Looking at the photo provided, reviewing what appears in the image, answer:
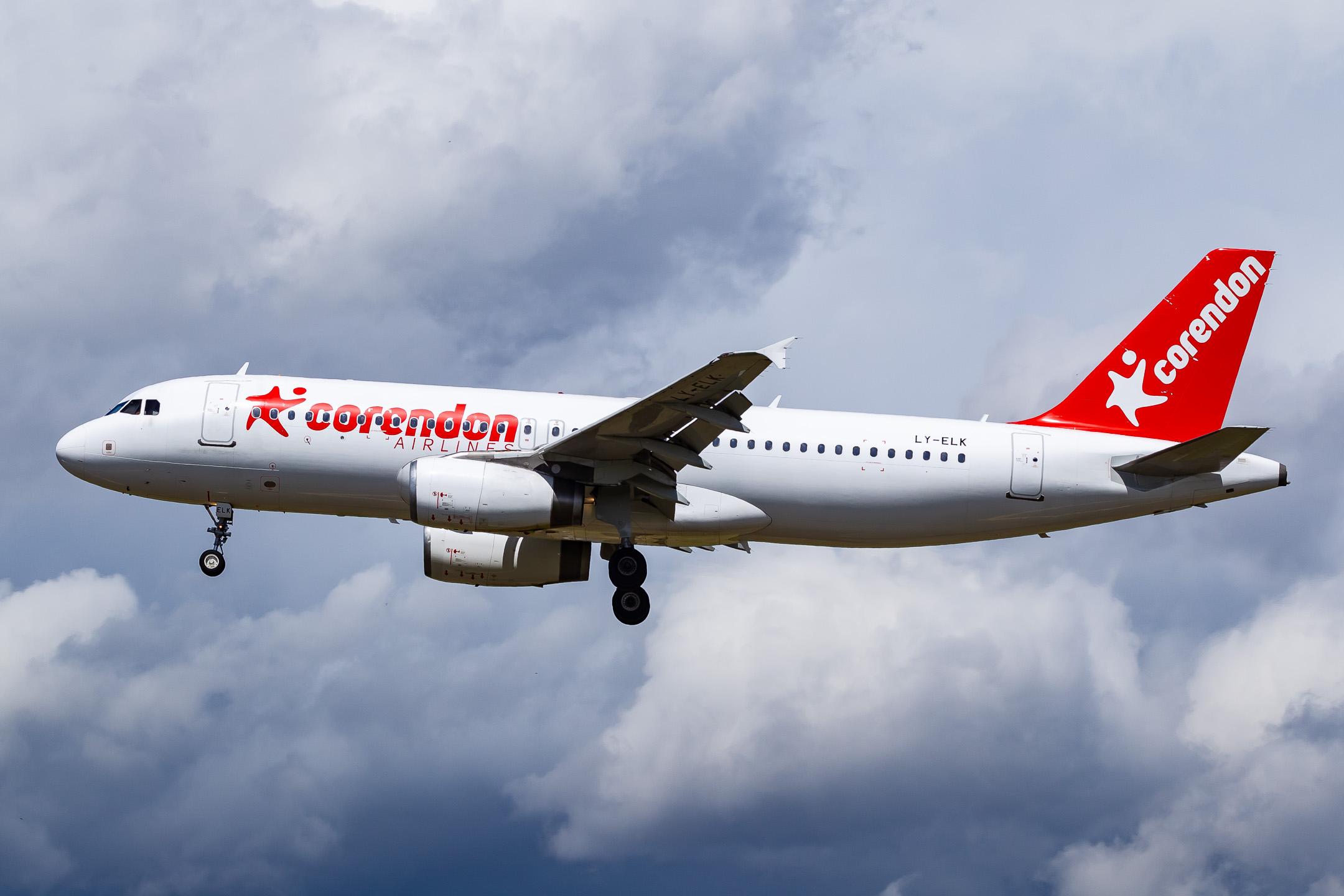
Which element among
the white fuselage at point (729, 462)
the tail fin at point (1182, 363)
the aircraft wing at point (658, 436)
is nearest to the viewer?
the aircraft wing at point (658, 436)

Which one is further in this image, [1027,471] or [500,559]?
[500,559]

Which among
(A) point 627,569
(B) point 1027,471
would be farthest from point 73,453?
(B) point 1027,471

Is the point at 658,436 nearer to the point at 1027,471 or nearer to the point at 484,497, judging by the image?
the point at 484,497

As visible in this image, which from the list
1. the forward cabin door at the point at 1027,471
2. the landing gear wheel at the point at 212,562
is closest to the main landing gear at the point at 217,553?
the landing gear wheel at the point at 212,562

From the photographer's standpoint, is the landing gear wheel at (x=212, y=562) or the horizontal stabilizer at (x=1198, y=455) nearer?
the horizontal stabilizer at (x=1198, y=455)

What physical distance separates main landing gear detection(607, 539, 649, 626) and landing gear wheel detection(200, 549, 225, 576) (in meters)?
9.27

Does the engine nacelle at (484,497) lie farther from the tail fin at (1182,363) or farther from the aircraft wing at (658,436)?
the tail fin at (1182,363)

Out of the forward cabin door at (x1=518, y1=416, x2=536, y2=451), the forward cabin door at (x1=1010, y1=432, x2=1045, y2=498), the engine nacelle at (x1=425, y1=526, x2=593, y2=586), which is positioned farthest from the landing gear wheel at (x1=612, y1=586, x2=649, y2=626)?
the forward cabin door at (x1=1010, y1=432, x2=1045, y2=498)

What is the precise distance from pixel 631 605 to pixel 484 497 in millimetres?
4802

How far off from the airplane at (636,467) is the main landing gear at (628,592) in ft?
0.14

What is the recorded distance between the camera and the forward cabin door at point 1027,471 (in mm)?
32094

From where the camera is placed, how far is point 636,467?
99.8ft

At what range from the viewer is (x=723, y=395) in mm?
28094

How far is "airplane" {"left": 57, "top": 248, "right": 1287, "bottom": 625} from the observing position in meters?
30.6
